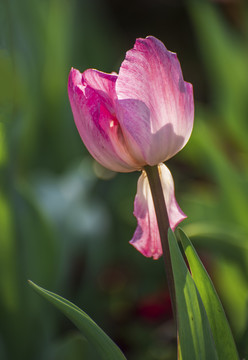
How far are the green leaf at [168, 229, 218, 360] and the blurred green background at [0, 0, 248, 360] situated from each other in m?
0.11

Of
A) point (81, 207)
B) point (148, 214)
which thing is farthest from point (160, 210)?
point (81, 207)

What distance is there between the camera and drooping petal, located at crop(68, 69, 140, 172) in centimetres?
45

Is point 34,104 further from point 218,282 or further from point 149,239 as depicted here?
point 149,239

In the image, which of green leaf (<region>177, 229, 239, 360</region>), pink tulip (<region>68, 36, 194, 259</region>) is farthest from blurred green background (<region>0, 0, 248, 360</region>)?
pink tulip (<region>68, 36, 194, 259</region>)

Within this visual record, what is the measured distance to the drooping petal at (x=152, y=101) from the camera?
17.2 inches

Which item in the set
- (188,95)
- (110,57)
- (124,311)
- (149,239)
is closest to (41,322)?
(124,311)

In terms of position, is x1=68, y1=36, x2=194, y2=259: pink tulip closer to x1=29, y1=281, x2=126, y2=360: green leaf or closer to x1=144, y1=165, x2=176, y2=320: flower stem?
x1=144, y1=165, x2=176, y2=320: flower stem

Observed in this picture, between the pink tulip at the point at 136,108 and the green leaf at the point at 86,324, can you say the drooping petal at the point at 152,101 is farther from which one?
the green leaf at the point at 86,324

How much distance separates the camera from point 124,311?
1.34 m

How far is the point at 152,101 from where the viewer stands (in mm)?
443

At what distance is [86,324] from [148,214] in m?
0.11

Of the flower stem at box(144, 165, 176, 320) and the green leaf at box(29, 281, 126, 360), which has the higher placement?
the flower stem at box(144, 165, 176, 320)

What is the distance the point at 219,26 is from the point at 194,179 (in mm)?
647

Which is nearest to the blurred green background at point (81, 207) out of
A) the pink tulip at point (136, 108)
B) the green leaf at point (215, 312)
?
the green leaf at point (215, 312)
